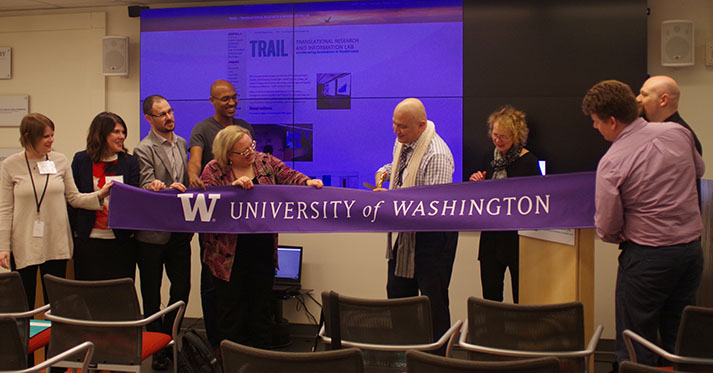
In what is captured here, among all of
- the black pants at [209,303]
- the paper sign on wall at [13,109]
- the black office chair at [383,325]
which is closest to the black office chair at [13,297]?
the black pants at [209,303]

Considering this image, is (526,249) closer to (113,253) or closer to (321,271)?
(321,271)

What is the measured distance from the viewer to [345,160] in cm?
519

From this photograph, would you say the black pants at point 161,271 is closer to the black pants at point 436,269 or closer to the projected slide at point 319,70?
the projected slide at point 319,70

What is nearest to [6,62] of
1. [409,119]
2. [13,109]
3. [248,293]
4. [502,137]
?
[13,109]

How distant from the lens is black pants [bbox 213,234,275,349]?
3346 mm

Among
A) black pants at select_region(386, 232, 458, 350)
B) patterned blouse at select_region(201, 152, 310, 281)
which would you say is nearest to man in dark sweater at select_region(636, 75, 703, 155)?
black pants at select_region(386, 232, 458, 350)

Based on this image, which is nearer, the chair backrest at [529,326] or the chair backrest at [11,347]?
the chair backrest at [11,347]

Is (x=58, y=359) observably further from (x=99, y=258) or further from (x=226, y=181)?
(x=99, y=258)

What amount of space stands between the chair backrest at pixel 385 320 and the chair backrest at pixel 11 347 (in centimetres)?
114

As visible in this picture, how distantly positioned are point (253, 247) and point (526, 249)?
1.71 metres

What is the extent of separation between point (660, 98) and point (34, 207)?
3.76 meters

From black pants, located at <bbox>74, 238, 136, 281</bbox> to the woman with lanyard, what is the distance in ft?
0.31

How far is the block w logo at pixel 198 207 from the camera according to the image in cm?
343

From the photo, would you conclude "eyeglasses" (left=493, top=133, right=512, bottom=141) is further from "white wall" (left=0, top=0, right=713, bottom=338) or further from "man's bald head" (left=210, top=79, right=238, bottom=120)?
"man's bald head" (left=210, top=79, right=238, bottom=120)
